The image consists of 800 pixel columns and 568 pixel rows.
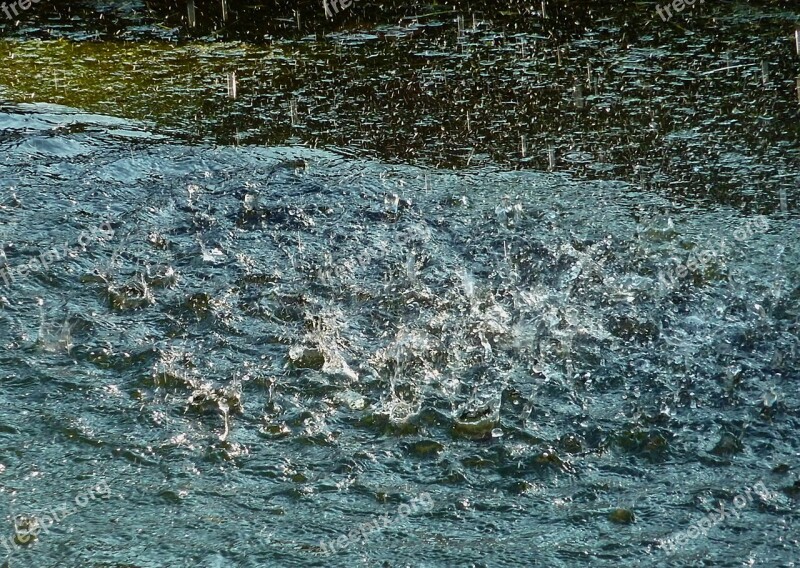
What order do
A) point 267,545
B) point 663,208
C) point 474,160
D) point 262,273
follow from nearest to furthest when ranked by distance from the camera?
point 267,545 < point 262,273 < point 663,208 < point 474,160

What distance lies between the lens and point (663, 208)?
5102mm

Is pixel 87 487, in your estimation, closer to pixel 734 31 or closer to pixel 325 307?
pixel 325 307

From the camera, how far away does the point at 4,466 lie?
3.42 meters

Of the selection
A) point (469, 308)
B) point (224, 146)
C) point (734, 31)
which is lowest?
point (469, 308)

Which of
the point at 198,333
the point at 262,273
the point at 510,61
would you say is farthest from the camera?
the point at 510,61

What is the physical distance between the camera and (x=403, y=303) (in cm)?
435

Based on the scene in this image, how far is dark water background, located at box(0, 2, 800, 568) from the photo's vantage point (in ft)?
10.6

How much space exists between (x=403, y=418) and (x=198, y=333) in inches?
38.1

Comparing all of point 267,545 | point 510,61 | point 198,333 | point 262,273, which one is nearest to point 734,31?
point 510,61

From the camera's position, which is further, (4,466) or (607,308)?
(607,308)

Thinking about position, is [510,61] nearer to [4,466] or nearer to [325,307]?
[325,307]

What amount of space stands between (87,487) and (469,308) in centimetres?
167

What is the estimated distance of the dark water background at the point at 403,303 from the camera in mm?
3227

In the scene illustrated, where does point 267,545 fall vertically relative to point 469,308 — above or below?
below
